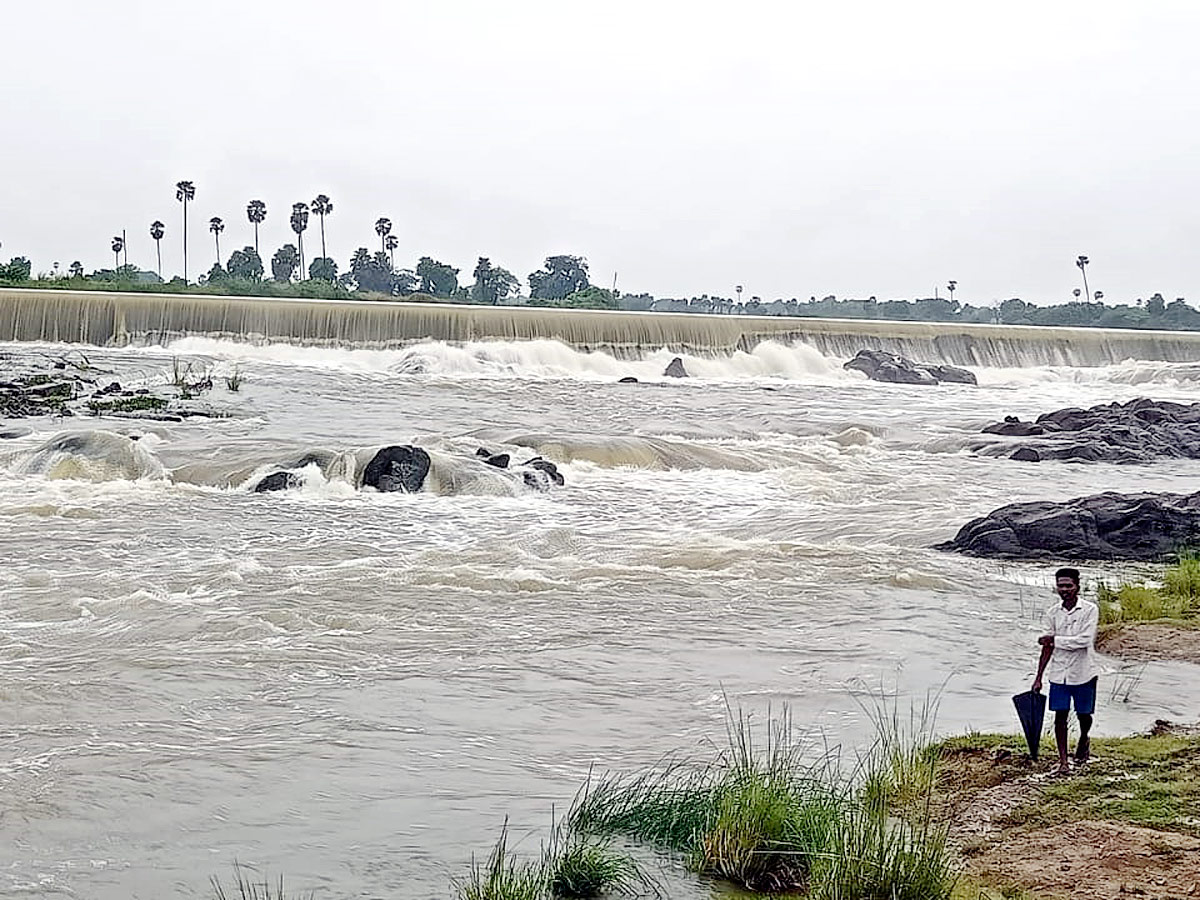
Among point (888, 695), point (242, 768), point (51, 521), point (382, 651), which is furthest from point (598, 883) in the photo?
point (51, 521)

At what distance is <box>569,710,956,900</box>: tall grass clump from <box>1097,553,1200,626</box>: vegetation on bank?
168 inches

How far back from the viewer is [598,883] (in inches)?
202

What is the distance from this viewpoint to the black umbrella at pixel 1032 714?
6438mm

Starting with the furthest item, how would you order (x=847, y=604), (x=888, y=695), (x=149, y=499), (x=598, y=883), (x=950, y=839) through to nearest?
1. (x=149, y=499)
2. (x=847, y=604)
3. (x=888, y=695)
4. (x=950, y=839)
5. (x=598, y=883)

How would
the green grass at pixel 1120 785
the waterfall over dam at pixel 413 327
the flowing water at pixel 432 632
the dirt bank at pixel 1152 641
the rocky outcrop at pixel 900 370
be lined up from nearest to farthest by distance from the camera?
the green grass at pixel 1120 785 < the flowing water at pixel 432 632 < the dirt bank at pixel 1152 641 < the waterfall over dam at pixel 413 327 < the rocky outcrop at pixel 900 370

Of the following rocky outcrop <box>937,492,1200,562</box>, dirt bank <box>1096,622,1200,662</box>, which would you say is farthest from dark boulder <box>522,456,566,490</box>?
dirt bank <box>1096,622,1200,662</box>

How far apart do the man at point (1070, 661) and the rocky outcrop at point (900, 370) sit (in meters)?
37.3

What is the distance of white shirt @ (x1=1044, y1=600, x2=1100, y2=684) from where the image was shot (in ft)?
21.0

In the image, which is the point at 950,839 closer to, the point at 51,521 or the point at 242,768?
the point at 242,768

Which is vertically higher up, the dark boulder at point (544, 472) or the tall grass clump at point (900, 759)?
the dark boulder at point (544, 472)

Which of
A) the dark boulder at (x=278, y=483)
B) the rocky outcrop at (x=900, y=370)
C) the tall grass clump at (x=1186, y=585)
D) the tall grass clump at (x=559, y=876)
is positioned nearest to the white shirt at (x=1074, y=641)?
the tall grass clump at (x=559, y=876)

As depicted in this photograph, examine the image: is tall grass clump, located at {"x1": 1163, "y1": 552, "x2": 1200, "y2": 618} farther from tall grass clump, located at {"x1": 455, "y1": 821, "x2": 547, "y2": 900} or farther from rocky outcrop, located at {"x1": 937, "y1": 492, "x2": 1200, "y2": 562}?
tall grass clump, located at {"x1": 455, "y1": 821, "x2": 547, "y2": 900}

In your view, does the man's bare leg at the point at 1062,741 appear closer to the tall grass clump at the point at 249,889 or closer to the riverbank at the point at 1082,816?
the riverbank at the point at 1082,816

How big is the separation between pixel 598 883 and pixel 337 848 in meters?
1.28
